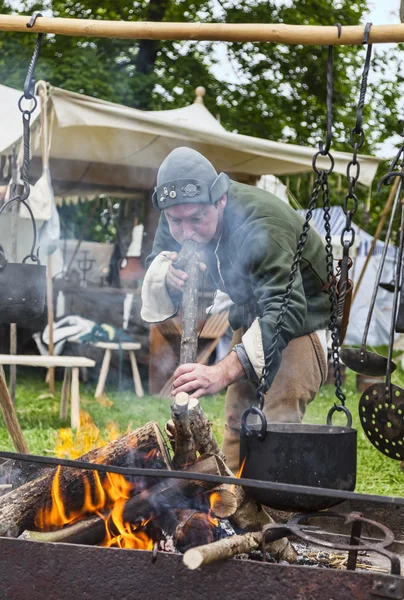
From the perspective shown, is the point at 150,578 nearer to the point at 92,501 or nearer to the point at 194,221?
the point at 92,501

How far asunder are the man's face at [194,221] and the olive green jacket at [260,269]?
108 millimetres

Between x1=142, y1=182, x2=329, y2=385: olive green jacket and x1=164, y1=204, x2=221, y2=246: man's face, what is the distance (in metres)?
0.11

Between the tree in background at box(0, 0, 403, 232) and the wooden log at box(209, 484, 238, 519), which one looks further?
the tree in background at box(0, 0, 403, 232)

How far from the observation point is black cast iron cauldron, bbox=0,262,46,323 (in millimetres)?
3012

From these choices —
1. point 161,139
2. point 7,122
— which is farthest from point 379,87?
point 7,122

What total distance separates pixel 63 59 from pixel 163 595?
14.2 meters

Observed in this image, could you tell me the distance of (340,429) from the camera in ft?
8.47

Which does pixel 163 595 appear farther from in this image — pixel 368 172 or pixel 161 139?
pixel 368 172

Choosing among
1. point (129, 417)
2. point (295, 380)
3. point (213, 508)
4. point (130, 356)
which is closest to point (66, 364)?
point (129, 417)

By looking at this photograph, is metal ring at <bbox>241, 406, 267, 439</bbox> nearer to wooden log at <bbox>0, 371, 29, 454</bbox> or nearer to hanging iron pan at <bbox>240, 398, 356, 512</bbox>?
hanging iron pan at <bbox>240, 398, 356, 512</bbox>

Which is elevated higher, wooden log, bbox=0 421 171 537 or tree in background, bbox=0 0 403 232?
tree in background, bbox=0 0 403 232

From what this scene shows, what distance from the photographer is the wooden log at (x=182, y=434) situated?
2.58 m

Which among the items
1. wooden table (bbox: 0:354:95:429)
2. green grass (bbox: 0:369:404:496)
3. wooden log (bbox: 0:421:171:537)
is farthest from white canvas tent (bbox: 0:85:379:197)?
wooden log (bbox: 0:421:171:537)

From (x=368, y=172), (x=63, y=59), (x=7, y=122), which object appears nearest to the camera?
(x=7, y=122)
